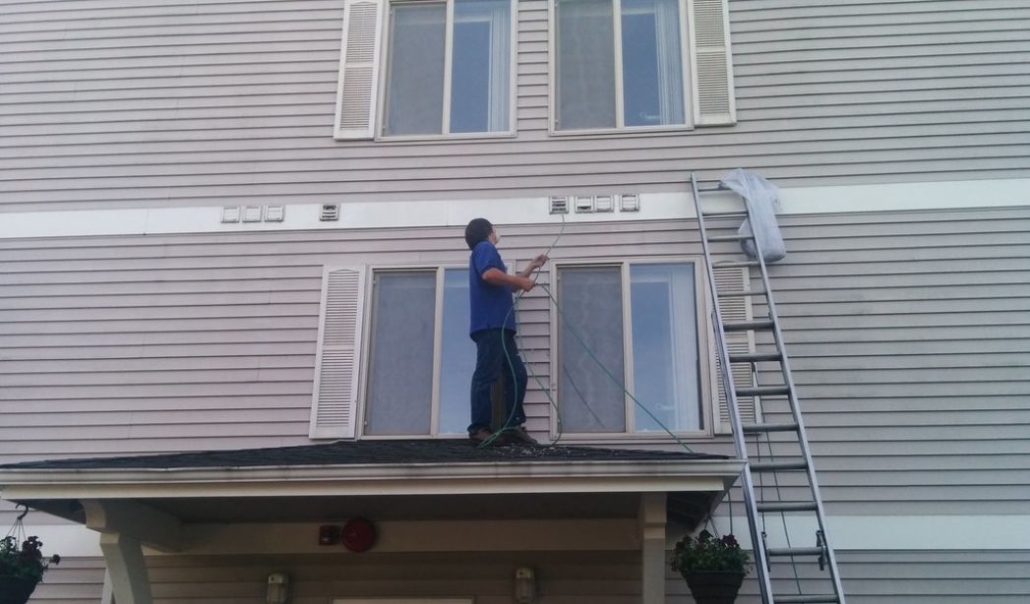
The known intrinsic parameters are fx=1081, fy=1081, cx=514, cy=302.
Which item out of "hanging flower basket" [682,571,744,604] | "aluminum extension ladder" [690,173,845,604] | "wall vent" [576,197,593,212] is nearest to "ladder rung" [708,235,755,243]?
"aluminum extension ladder" [690,173,845,604]

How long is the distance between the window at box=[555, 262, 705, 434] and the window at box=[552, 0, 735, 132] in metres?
1.27

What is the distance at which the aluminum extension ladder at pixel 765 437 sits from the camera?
6227mm

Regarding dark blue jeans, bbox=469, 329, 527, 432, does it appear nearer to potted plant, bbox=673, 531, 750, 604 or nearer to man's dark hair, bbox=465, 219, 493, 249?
man's dark hair, bbox=465, 219, 493, 249

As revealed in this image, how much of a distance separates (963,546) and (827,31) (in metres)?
4.03

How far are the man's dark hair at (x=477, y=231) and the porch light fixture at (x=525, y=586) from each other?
2.23 meters

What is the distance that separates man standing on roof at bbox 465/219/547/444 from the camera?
23.8 feet

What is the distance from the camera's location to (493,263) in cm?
735

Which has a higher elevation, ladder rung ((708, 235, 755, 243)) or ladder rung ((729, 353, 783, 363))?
ladder rung ((708, 235, 755, 243))

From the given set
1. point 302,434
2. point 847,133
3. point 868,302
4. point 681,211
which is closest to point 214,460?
point 302,434

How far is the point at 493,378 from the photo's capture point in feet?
23.9

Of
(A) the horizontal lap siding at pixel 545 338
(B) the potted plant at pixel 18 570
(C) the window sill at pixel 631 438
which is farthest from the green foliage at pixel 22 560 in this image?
(C) the window sill at pixel 631 438

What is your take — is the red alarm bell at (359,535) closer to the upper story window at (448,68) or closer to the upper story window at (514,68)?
the upper story window at (514,68)

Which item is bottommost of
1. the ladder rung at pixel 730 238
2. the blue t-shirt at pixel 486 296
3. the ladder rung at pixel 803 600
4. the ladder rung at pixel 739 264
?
the ladder rung at pixel 803 600

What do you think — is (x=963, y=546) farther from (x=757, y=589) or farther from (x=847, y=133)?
(x=847, y=133)
